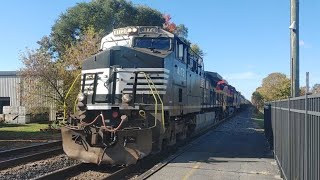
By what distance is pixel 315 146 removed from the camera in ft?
15.3

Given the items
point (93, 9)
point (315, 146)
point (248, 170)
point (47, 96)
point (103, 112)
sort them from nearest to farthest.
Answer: point (315, 146) → point (248, 170) → point (103, 112) → point (47, 96) → point (93, 9)

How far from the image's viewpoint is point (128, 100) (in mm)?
11266

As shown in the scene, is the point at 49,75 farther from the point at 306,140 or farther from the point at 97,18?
the point at 306,140

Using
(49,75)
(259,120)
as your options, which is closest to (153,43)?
(49,75)

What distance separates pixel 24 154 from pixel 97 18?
127 ft

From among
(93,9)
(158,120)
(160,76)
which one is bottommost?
(158,120)

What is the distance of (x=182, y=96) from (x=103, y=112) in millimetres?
3690

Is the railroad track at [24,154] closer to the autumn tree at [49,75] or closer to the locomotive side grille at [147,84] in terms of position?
the locomotive side grille at [147,84]

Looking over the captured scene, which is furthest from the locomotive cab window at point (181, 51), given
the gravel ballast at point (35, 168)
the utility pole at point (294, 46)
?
the gravel ballast at point (35, 168)

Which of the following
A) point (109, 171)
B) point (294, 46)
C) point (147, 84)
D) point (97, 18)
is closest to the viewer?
point (294, 46)

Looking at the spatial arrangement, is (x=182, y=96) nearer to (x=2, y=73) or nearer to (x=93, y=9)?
(x=2, y=73)

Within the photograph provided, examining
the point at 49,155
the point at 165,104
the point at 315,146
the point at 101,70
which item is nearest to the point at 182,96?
the point at 165,104

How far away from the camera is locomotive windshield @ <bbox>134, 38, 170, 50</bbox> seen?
42.6 ft

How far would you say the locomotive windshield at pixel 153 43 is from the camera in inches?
511
